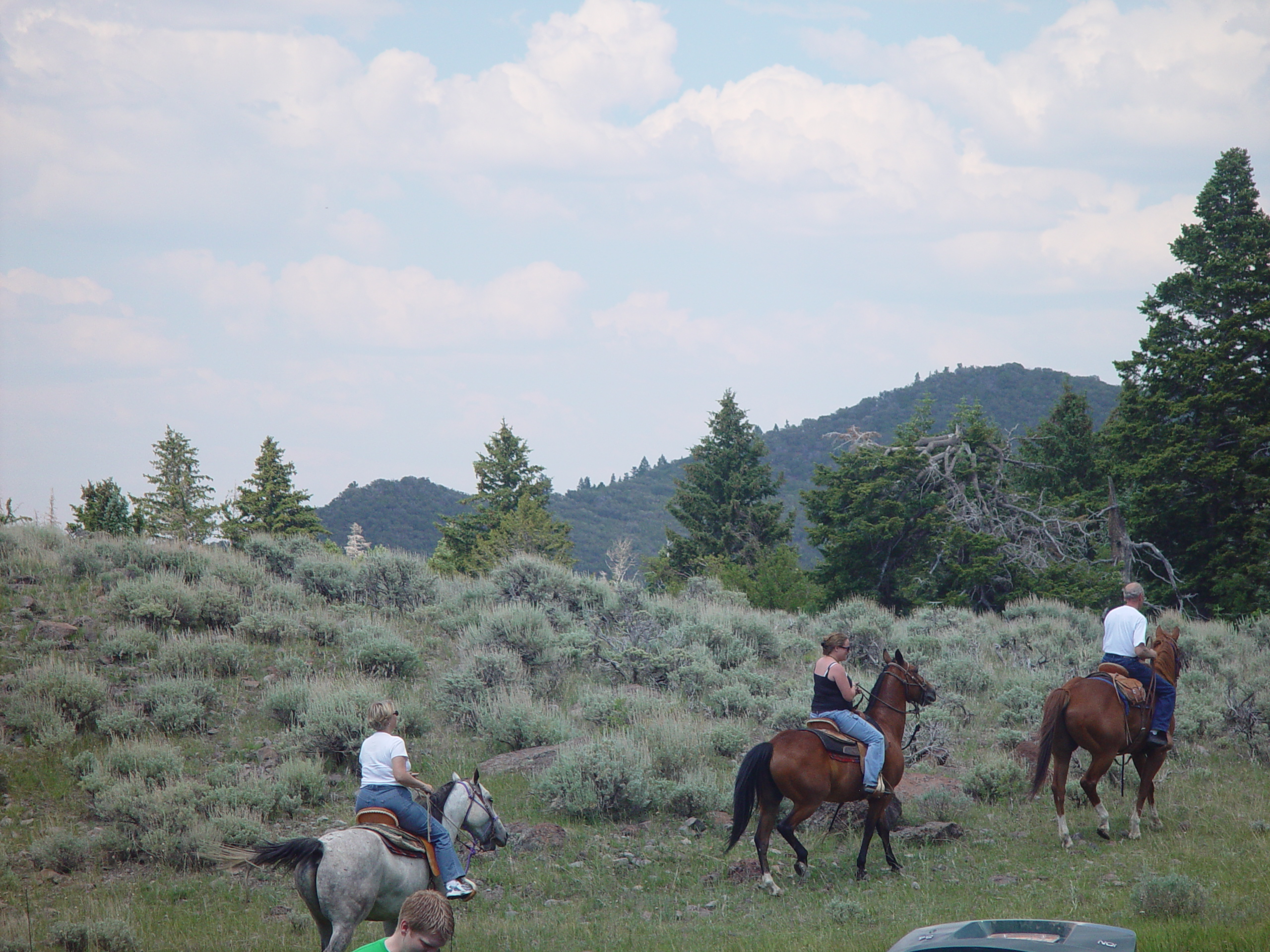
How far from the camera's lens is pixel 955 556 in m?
31.0

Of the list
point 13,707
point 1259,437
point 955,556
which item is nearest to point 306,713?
point 13,707

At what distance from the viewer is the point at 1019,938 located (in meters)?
3.82

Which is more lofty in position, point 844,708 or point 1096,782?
point 844,708

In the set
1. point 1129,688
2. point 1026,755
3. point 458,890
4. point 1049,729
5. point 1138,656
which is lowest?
point 1026,755

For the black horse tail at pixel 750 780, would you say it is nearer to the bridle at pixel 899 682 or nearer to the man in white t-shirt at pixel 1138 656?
the bridle at pixel 899 682

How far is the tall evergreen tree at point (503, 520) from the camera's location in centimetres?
4053

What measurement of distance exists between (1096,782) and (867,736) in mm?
3218

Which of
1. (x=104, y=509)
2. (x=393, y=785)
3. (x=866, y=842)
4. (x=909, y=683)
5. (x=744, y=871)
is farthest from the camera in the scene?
(x=104, y=509)

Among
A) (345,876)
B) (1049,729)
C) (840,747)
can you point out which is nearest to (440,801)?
(345,876)

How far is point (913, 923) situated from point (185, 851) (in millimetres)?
7208

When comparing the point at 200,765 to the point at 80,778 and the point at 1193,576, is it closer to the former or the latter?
the point at 80,778

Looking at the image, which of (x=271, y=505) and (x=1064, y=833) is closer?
(x=1064, y=833)

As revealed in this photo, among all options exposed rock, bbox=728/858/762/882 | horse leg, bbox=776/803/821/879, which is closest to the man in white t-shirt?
horse leg, bbox=776/803/821/879

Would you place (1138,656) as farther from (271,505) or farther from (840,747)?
(271,505)
